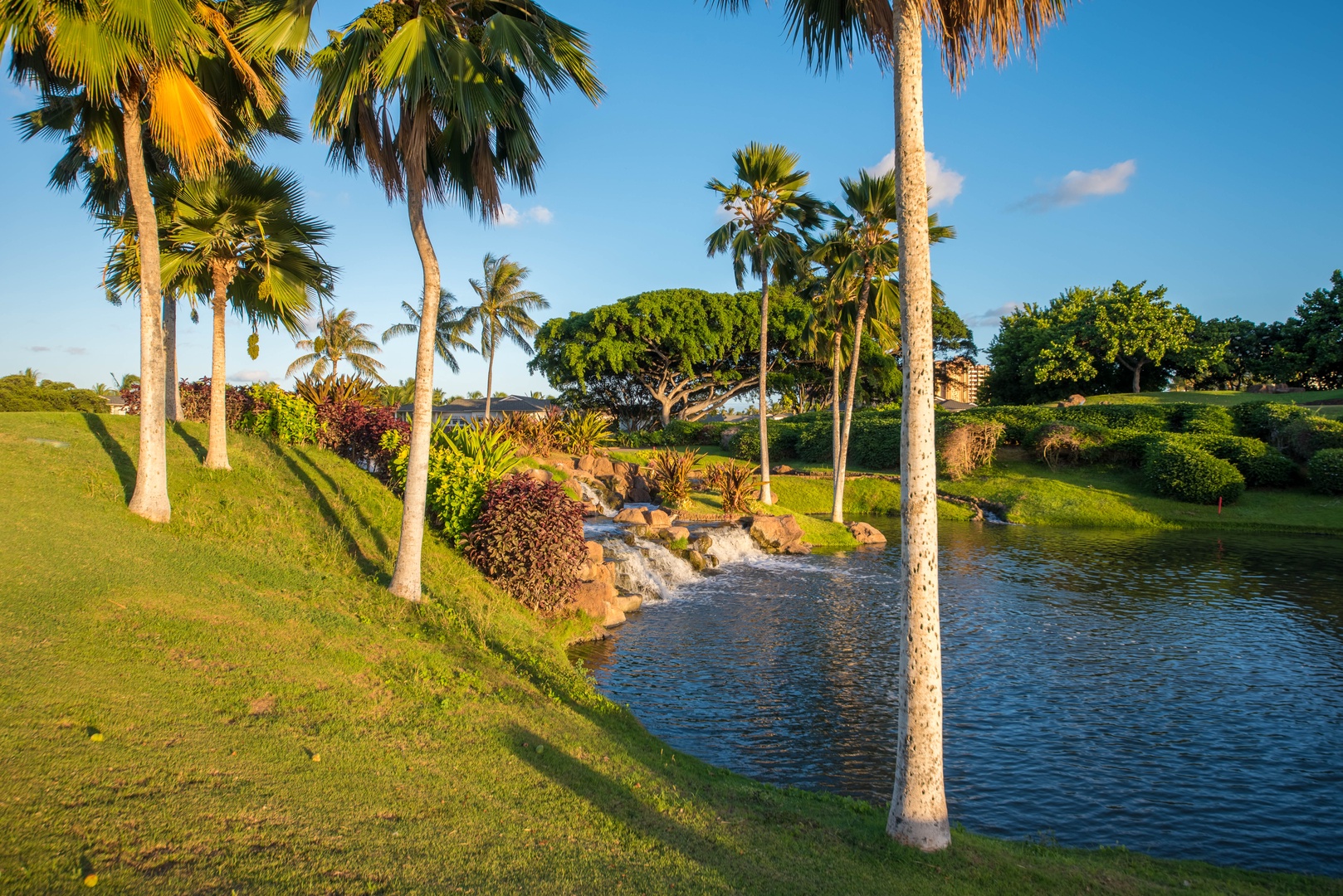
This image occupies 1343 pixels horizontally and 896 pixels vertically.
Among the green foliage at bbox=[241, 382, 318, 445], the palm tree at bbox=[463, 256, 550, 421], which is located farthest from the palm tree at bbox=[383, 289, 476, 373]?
the green foliage at bbox=[241, 382, 318, 445]

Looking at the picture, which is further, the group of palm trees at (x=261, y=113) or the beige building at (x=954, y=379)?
the beige building at (x=954, y=379)

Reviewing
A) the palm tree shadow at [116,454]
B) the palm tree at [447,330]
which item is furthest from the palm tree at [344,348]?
the palm tree shadow at [116,454]

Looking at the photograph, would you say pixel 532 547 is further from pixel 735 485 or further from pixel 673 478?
pixel 735 485

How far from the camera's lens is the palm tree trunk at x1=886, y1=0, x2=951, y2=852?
6258 millimetres

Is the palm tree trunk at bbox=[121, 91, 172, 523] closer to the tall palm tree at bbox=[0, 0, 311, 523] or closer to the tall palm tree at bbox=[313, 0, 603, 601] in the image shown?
the tall palm tree at bbox=[0, 0, 311, 523]

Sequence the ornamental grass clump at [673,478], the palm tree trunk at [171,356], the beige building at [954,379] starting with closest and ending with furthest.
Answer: the palm tree trunk at [171,356], the ornamental grass clump at [673,478], the beige building at [954,379]

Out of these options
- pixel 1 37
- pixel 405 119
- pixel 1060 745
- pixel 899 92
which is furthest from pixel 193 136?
pixel 1060 745

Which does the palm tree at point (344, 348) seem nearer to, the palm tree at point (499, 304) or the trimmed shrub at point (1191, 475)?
the palm tree at point (499, 304)

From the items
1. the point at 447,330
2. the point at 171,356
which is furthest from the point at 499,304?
the point at 171,356

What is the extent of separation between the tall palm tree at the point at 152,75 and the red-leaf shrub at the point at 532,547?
532cm

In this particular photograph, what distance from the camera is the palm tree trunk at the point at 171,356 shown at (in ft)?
55.7

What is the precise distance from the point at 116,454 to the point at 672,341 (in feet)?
143

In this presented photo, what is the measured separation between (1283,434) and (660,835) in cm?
4006

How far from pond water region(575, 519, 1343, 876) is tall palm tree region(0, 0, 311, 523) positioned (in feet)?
28.6
